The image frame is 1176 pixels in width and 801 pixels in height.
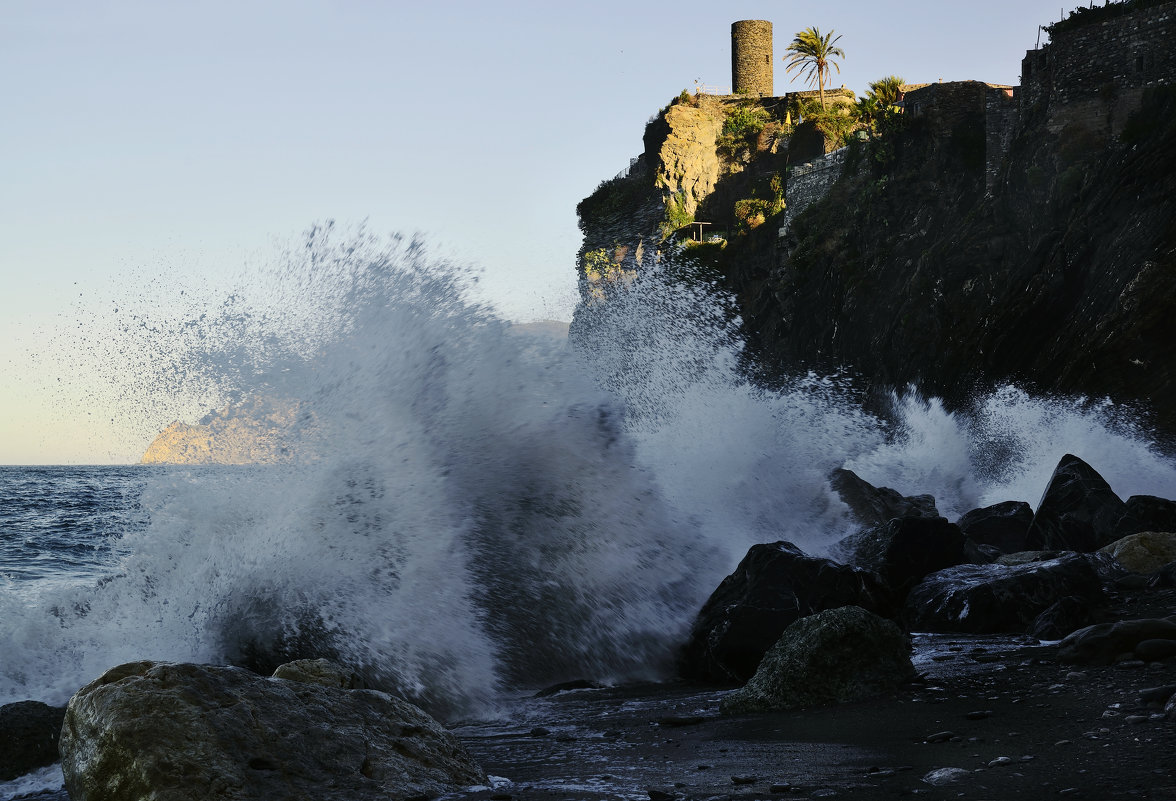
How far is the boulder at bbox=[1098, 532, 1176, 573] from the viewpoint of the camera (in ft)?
22.6

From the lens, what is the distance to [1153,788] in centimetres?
228

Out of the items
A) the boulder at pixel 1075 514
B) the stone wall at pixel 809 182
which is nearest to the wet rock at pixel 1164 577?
the boulder at pixel 1075 514

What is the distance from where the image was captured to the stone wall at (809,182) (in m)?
36.6

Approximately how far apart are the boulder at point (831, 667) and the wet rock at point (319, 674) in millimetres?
1599

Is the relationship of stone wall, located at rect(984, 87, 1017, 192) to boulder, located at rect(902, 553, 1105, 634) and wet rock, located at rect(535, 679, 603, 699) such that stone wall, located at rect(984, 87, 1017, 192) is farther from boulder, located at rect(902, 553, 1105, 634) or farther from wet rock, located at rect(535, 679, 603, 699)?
wet rock, located at rect(535, 679, 603, 699)

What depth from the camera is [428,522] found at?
20.2ft

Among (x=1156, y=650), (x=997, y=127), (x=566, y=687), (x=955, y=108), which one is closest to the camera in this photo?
(x=1156, y=650)

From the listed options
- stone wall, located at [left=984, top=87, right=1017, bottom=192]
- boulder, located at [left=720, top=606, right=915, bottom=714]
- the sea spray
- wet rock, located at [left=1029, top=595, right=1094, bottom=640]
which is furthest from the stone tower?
boulder, located at [left=720, top=606, right=915, bottom=714]

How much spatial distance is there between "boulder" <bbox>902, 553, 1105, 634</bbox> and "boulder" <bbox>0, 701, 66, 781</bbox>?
4485 millimetres

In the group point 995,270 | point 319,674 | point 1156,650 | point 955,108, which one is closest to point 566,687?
point 319,674

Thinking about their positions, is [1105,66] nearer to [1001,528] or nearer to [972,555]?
[1001,528]

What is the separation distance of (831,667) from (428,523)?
2880 mm

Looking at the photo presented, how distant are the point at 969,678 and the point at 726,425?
6.37 metres

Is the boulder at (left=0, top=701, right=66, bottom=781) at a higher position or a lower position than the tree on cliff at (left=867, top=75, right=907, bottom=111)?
lower
